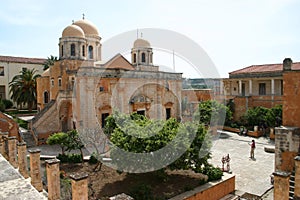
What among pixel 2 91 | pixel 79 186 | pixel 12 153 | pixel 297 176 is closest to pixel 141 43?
pixel 12 153

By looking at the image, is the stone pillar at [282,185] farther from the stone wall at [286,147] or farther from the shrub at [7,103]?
the shrub at [7,103]

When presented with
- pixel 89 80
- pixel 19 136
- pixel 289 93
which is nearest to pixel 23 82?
pixel 19 136

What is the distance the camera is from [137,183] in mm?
10453

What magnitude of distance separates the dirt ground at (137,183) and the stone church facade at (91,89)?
308 inches

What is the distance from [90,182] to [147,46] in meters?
20.2

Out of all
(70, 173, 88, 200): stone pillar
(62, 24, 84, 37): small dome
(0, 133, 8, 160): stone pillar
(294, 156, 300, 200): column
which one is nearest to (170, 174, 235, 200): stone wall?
(294, 156, 300, 200): column

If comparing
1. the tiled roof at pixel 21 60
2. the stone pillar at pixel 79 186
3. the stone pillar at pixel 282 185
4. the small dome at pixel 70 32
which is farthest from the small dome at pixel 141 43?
the stone pillar at pixel 282 185

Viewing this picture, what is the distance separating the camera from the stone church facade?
1916 centimetres

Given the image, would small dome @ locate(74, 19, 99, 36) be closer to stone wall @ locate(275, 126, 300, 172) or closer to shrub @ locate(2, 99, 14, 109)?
shrub @ locate(2, 99, 14, 109)

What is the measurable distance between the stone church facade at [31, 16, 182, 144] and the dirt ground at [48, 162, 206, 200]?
7823 millimetres

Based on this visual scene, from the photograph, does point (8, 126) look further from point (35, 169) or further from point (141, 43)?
point (141, 43)

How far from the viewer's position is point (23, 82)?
27766mm

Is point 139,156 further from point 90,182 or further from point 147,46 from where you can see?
point 147,46

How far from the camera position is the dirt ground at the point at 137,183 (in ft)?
30.2
